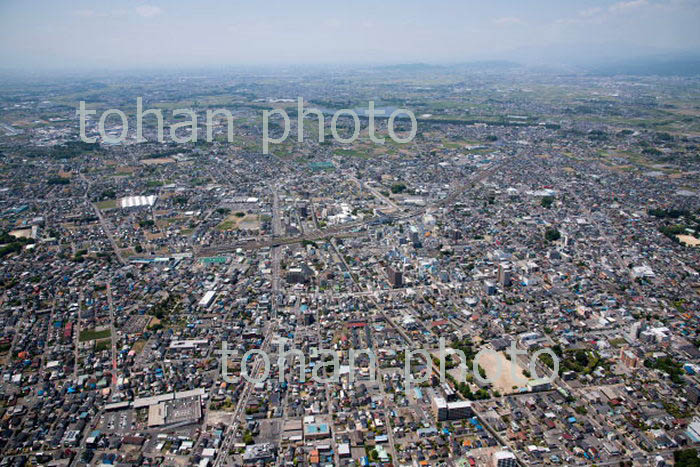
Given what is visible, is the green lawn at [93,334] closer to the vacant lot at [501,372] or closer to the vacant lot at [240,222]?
the vacant lot at [240,222]

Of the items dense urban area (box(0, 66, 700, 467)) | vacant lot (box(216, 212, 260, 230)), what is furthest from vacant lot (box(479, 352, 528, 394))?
vacant lot (box(216, 212, 260, 230))

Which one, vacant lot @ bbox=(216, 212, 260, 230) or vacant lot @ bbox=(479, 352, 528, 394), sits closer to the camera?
vacant lot @ bbox=(479, 352, 528, 394)

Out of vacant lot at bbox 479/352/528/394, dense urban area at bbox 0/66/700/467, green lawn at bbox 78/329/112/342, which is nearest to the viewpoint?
dense urban area at bbox 0/66/700/467

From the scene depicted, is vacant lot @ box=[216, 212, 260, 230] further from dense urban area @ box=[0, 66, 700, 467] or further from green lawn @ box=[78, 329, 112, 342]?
green lawn @ box=[78, 329, 112, 342]

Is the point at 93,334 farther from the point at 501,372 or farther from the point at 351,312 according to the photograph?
the point at 501,372

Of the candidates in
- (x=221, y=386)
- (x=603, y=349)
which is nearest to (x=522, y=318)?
(x=603, y=349)

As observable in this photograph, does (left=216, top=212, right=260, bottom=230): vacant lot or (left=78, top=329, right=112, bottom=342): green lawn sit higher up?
(left=216, top=212, right=260, bottom=230): vacant lot

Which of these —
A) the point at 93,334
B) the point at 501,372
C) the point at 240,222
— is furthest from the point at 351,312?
the point at 240,222

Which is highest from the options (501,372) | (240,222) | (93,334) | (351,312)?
(240,222)
